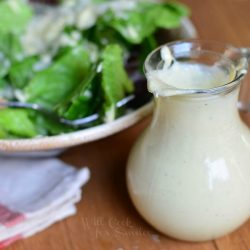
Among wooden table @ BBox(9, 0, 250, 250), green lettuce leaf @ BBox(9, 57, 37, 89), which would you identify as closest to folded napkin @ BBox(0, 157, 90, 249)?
wooden table @ BBox(9, 0, 250, 250)

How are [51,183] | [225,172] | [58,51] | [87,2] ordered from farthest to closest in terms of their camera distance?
1. [87,2]
2. [58,51]
3. [51,183]
4. [225,172]

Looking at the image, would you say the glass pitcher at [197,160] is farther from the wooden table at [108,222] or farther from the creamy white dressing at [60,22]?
the creamy white dressing at [60,22]

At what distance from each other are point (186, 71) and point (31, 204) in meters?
0.23

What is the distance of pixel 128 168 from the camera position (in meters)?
0.57

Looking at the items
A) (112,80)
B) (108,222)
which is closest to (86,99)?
(112,80)

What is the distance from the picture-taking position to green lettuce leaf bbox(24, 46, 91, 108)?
27.5 inches

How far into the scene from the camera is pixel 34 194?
611mm

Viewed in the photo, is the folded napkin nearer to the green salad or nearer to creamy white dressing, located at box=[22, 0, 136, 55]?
the green salad

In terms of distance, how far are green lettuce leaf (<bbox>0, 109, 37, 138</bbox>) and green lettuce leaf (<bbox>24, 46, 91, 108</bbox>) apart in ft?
0.16

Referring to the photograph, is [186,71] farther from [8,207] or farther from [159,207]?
[8,207]

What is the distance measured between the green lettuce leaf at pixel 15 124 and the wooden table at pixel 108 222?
67 millimetres

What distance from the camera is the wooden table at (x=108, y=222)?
0.56m

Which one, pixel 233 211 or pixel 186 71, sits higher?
pixel 186 71

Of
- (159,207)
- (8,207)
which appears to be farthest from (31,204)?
(159,207)
